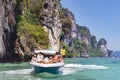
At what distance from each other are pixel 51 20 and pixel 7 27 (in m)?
12.8

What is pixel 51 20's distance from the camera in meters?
68.9

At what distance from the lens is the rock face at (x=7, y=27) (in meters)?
55.7

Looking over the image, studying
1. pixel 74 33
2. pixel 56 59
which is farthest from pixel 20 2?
pixel 74 33

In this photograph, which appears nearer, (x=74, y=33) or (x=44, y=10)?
Result: (x=44, y=10)

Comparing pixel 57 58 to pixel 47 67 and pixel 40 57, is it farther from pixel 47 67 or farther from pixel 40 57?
pixel 47 67

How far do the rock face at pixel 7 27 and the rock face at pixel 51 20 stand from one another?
7.52 metres

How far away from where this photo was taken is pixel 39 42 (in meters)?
59.2

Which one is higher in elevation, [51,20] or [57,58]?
[51,20]

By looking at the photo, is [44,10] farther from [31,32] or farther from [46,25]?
[31,32]

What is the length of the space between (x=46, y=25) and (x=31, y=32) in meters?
8.86

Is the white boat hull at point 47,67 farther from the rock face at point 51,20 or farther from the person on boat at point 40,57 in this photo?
the rock face at point 51,20

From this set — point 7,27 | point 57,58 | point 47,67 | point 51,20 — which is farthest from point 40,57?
point 51,20

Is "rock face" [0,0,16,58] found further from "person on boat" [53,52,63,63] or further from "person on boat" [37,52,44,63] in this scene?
"person on boat" [53,52,63,63]

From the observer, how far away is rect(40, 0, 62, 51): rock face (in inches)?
2648
